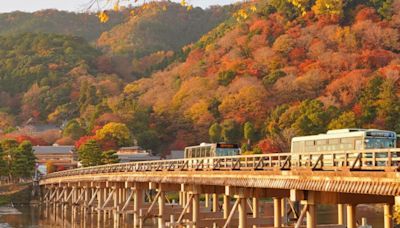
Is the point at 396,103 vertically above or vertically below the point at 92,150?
above

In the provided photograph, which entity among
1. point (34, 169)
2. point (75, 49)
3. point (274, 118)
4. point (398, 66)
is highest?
point (75, 49)

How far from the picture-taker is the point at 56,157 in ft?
Result: 339

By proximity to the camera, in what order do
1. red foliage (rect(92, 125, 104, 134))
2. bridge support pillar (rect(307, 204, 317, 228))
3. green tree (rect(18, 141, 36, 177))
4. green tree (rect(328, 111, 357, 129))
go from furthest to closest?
1. red foliage (rect(92, 125, 104, 134))
2. green tree (rect(18, 141, 36, 177))
3. green tree (rect(328, 111, 357, 129))
4. bridge support pillar (rect(307, 204, 317, 228))

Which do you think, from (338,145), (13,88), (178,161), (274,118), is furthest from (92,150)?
(13,88)

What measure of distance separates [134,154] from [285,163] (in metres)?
66.4

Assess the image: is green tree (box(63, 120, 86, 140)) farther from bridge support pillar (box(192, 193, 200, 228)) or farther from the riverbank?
bridge support pillar (box(192, 193, 200, 228))

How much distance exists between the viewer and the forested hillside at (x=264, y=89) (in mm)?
77875

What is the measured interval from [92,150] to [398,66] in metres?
40.7

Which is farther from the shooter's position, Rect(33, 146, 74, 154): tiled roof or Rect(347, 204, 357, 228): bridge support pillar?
Rect(33, 146, 74, 154): tiled roof

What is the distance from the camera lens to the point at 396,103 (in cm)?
7506

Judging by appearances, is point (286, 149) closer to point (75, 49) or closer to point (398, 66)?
point (398, 66)

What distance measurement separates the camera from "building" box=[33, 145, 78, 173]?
4003 inches

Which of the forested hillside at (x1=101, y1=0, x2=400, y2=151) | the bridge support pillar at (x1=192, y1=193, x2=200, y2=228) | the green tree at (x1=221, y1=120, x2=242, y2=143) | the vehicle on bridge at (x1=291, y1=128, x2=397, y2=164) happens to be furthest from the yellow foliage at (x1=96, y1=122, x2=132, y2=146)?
the vehicle on bridge at (x1=291, y1=128, x2=397, y2=164)

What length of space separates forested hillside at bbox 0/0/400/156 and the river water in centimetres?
1268
